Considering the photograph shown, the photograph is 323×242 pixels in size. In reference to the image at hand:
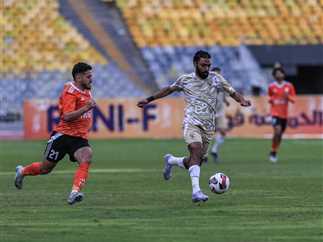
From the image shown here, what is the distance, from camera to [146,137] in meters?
35.9

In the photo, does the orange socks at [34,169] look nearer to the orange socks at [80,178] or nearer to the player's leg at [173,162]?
the orange socks at [80,178]

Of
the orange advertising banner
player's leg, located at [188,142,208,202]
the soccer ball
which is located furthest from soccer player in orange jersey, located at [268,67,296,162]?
the soccer ball

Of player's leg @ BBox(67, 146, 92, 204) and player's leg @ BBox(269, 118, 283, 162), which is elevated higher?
player's leg @ BBox(269, 118, 283, 162)

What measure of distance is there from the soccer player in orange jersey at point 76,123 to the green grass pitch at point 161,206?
0.62 m

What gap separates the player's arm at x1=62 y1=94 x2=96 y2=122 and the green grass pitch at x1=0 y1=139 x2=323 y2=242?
3.79 ft

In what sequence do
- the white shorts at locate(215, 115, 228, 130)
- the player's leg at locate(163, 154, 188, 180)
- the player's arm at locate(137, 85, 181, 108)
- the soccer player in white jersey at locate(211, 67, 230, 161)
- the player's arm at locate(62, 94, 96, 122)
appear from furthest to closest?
the white shorts at locate(215, 115, 228, 130)
the soccer player in white jersey at locate(211, 67, 230, 161)
the player's leg at locate(163, 154, 188, 180)
the player's arm at locate(137, 85, 181, 108)
the player's arm at locate(62, 94, 96, 122)

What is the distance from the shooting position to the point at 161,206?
13.2 metres

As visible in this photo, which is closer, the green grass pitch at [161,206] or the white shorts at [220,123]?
the green grass pitch at [161,206]

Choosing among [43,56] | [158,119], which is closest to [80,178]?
[158,119]

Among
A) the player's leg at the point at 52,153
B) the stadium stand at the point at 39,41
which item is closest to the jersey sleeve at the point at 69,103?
the player's leg at the point at 52,153

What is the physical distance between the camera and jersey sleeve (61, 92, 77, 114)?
13.5 m

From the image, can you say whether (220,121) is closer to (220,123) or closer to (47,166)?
(220,123)

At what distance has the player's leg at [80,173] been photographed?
13062mm

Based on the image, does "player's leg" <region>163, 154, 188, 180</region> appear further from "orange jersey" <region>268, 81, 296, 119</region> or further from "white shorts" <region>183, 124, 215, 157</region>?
"orange jersey" <region>268, 81, 296, 119</region>
